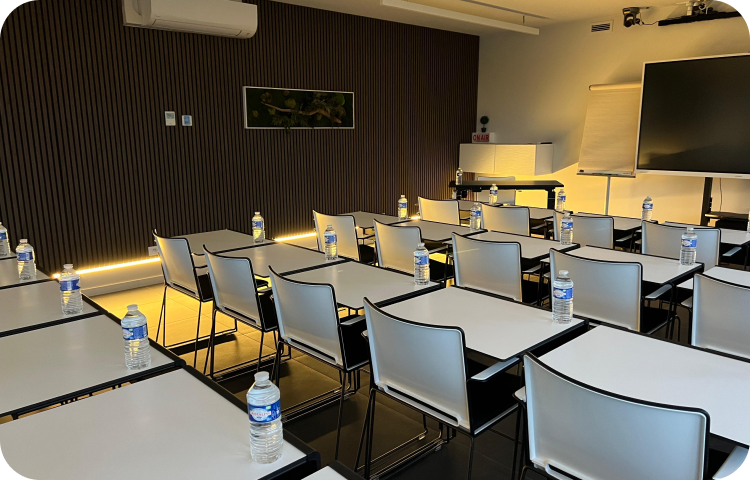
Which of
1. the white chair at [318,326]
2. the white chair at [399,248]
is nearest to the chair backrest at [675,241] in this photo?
the white chair at [399,248]

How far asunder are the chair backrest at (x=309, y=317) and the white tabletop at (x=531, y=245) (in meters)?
1.69

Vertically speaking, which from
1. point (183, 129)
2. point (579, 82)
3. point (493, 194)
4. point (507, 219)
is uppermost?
point (579, 82)

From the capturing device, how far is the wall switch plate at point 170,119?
20.5 ft

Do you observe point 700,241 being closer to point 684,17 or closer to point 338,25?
point 684,17

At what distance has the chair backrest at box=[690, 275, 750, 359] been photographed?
2531mm

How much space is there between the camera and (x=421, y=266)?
10.2 ft

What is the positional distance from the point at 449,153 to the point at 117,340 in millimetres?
8066

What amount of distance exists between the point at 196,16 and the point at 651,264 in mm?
5055

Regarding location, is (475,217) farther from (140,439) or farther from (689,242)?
(140,439)

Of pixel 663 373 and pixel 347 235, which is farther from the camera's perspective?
pixel 347 235

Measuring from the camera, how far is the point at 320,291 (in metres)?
2.59

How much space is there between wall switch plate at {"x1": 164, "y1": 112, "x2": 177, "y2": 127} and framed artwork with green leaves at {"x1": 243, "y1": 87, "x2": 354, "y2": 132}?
0.94 meters

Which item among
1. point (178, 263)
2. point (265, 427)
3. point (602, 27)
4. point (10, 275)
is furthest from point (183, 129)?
point (602, 27)

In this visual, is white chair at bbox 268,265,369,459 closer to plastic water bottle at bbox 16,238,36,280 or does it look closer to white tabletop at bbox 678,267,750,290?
plastic water bottle at bbox 16,238,36,280
